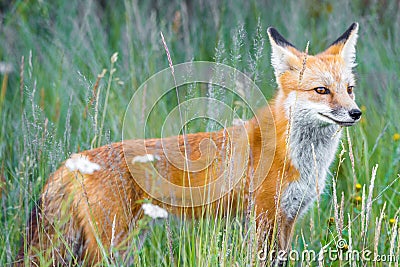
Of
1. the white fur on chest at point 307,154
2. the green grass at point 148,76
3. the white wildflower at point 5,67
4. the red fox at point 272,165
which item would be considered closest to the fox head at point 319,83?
the red fox at point 272,165

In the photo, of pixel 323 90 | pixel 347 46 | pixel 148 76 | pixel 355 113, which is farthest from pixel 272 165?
pixel 148 76

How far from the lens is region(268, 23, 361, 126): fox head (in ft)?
14.2

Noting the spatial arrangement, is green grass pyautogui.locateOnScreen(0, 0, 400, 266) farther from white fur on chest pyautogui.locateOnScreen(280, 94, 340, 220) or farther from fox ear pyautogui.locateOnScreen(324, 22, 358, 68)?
fox ear pyautogui.locateOnScreen(324, 22, 358, 68)

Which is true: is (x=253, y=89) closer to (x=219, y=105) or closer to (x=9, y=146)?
(x=219, y=105)

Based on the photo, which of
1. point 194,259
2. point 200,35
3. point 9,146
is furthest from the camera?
point 200,35

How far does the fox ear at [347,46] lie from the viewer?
16.2 ft

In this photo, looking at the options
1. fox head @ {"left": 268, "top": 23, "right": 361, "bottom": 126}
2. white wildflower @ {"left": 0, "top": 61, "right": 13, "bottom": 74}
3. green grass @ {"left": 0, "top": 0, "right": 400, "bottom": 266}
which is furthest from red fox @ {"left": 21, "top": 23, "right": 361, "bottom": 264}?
white wildflower @ {"left": 0, "top": 61, "right": 13, "bottom": 74}

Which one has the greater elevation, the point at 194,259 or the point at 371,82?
the point at 371,82

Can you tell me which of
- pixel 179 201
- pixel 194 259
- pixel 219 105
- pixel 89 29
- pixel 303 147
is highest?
pixel 89 29

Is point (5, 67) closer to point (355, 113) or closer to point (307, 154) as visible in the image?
point (307, 154)

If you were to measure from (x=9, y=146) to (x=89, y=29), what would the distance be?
2.23 m

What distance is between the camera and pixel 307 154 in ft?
15.6

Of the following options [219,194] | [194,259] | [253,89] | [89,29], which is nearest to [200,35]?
[89,29]

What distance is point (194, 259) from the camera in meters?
3.69
